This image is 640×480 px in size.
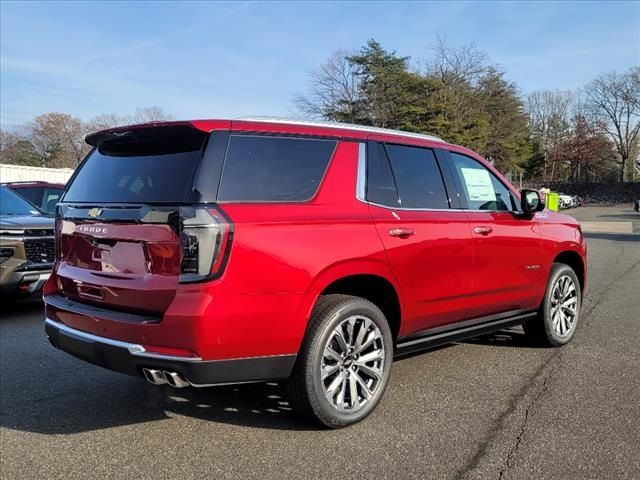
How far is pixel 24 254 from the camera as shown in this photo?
22.4 ft

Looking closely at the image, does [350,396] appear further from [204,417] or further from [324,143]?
[324,143]

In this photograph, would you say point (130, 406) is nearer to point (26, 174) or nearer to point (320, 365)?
point (320, 365)

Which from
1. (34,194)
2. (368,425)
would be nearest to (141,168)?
(368,425)

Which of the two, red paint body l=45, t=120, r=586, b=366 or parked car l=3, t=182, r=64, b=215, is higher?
parked car l=3, t=182, r=64, b=215

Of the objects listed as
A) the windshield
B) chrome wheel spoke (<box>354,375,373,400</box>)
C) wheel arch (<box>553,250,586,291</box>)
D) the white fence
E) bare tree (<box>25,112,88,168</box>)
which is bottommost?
chrome wheel spoke (<box>354,375,373,400</box>)

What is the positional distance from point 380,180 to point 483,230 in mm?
1093

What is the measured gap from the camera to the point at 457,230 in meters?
4.27

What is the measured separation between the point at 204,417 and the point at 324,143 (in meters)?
1.98

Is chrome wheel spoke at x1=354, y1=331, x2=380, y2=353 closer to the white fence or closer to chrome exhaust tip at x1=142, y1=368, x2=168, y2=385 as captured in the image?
chrome exhaust tip at x1=142, y1=368, x2=168, y2=385

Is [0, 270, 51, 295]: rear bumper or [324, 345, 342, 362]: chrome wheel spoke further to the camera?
[0, 270, 51, 295]: rear bumper

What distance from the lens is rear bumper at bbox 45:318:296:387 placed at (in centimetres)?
303

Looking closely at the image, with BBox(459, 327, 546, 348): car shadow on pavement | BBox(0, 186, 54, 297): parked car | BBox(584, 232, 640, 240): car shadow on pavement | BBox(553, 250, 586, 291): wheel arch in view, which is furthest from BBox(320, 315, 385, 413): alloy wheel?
BBox(584, 232, 640, 240): car shadow on pavement

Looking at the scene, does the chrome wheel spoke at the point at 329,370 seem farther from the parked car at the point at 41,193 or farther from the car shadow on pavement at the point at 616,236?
the car shadow on pavement at the point at 616,236

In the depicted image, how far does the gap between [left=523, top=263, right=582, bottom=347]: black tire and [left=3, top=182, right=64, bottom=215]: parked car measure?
862cm
